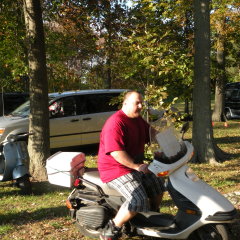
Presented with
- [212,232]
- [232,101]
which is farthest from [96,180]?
[232,101]

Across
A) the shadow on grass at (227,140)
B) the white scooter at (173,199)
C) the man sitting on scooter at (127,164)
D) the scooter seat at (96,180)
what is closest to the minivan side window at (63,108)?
the shadow on grass at (227,140)

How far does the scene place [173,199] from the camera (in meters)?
4.36

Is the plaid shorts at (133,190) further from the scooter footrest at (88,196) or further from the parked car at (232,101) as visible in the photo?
the parked car at (232,101)

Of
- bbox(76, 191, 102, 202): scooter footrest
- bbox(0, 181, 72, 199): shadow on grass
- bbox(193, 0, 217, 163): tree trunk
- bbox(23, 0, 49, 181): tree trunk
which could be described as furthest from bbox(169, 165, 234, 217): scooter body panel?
bbox(193, 0, 217, 163): tree trunk

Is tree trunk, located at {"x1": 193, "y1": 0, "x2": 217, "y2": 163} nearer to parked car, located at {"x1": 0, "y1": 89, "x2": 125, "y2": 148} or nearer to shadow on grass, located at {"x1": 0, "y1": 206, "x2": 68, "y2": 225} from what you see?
parked car, located at {"x1": 0, "y1": 89, "x2": 125, "y2": 148}

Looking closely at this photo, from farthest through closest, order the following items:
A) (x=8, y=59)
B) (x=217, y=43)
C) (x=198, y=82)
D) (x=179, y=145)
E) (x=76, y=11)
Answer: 1. (x=217, y=43)
2. (x=8, y=59)
3. (x=76, y=11)
4. (x=198, y=82)
5. (x=179, y=145)

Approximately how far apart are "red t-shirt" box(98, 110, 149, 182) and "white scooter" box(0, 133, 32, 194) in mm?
2732

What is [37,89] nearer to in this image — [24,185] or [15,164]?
[15,164]

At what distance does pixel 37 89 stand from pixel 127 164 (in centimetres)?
395

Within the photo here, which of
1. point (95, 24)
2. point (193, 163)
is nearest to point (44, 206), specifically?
point (193, 163)

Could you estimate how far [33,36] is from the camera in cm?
773

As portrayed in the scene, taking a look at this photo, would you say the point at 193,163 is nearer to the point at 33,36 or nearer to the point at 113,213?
the point at 33,36

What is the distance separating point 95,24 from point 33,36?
3.33m

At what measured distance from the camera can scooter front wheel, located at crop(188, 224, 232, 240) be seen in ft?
13.2
